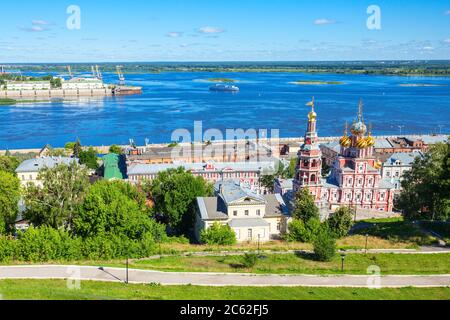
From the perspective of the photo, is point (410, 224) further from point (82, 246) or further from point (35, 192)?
point (35, 192)

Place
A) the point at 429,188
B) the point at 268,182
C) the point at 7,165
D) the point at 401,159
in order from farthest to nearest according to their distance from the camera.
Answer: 1. the point at 401,159
2. the point at 268,182
3. the point at 7,165
4. the point at 429,188

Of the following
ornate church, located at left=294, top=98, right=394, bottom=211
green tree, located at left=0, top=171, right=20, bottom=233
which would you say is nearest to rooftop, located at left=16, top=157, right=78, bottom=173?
green tree, located at left=0, top=171, right=20, bottom=233

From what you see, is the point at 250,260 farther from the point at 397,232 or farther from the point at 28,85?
the point at 28,85

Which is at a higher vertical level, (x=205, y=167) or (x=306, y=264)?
(x=205, y=167)

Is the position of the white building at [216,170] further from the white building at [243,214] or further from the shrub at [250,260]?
the shrub at [250,260]

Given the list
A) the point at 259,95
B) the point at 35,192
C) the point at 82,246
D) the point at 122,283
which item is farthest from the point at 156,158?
the point at 259,95

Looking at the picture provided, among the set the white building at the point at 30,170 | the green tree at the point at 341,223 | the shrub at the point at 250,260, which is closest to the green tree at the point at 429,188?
the green tree at the point at 341,223

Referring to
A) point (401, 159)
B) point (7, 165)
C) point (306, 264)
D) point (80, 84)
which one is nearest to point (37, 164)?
point (7, 165)
